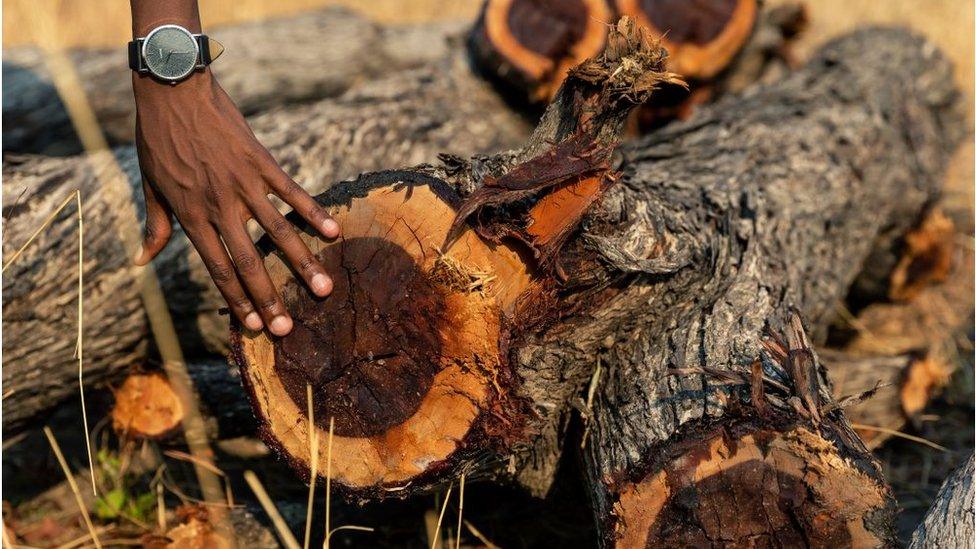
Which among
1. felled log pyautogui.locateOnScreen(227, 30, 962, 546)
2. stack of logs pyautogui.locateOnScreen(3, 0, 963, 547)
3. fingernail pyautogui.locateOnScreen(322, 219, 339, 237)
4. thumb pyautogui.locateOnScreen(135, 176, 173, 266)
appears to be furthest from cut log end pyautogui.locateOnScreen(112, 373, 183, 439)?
fingernail pyautogui.locateOnScreen(322, 219, 339, 237)

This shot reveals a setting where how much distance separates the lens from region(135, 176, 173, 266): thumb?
2.01 metres

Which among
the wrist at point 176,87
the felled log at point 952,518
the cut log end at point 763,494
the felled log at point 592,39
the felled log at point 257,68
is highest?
the felled log at point 257,68

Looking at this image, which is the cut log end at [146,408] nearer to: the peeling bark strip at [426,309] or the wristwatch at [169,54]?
the peeling bark strip at [426,309]

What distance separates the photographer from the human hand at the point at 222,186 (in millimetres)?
1872

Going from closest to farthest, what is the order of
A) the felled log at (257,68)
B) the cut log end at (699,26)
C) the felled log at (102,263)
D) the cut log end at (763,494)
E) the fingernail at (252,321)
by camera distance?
1. the cut log end at (763,494)
2. the fingernail at (252,321)
3. the felled log at (102,263)
4. the cut log end at (699,26)
5. the felled log at (257,68)

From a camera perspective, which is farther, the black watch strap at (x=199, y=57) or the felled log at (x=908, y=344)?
the felled log at (x=908, y=344)

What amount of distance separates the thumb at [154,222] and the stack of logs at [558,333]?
25 centimetres

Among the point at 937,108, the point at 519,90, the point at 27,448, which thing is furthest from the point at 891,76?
the point at 27,448

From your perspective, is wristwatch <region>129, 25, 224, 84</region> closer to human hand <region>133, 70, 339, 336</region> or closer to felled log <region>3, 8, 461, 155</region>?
human hand <region>133, 70, 339, 336</region>

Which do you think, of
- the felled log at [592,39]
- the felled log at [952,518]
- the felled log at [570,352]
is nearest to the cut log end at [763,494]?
the felled log at [570,352]

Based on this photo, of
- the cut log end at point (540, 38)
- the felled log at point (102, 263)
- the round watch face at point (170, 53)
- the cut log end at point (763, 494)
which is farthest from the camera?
the cut log end at point (540, 38)

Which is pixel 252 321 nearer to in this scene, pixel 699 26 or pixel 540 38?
pixel 540 38

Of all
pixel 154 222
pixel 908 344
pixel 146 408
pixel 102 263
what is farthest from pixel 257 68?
pixel 908 344

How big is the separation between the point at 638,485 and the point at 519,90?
2440 mm
